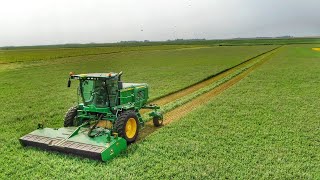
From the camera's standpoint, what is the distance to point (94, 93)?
10.9m

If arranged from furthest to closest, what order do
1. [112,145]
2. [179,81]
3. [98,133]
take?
1. [179,81]
2. [98,133]
3. [112,145]

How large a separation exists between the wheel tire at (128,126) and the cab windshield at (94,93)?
103 cm

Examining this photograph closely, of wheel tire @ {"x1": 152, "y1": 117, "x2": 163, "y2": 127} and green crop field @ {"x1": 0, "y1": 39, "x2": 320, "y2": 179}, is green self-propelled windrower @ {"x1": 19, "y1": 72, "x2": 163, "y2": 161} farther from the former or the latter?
wheel tire @ {"x1": 152, "y1": 117, "x2": 163, "y2": 127}

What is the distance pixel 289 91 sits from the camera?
21.2 meters

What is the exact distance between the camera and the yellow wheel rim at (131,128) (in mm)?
10594

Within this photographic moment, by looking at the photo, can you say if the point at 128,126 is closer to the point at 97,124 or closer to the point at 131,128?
the point at 131,128

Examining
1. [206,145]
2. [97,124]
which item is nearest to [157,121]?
[97,124]

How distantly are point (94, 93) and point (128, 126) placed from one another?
167cm

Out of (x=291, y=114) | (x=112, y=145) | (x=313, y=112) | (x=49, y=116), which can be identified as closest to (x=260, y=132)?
(x=291, y=114)

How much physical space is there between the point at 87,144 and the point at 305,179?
599 cm

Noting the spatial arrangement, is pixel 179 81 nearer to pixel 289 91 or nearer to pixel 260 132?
pixel 289 91

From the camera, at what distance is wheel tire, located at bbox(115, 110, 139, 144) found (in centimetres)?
1002

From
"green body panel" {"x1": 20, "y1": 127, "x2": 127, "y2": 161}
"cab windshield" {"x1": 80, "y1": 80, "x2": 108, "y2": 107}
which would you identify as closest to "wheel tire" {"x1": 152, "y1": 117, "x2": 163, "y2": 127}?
"cab windshield" {"x1": 80, "y1": 80, "x2": 108, "y2": 107}

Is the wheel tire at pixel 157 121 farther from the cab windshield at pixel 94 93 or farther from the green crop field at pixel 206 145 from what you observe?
the cab windshield at pixel 94 93
